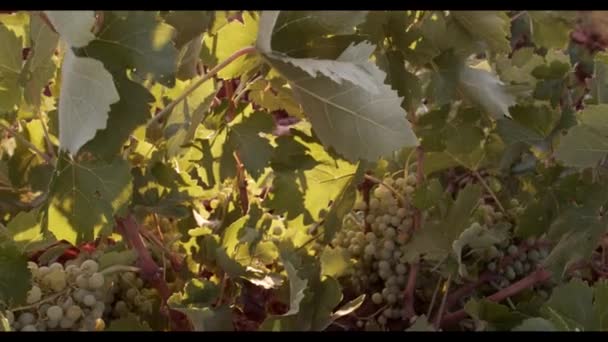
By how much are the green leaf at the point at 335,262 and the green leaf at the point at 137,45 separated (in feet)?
0.76

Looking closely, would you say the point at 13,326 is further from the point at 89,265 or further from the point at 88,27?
the point at 88,27

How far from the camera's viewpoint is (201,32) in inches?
26.7

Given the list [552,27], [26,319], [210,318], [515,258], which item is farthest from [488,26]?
[26,319]

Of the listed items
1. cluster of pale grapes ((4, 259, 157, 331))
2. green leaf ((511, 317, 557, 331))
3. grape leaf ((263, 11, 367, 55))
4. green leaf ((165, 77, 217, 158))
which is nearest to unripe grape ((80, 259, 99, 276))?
cluster of pale grapes ((4, 259, 157, 331))

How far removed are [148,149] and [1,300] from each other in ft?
0.77

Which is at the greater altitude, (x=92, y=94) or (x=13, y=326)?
(x=92, y=94)

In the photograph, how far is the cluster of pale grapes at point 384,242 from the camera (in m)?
0.77

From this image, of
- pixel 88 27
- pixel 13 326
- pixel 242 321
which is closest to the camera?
pixel 88 27

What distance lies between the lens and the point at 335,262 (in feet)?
2.53

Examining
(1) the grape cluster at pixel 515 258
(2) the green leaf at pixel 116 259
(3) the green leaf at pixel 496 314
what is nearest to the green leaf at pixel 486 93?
(1) the grape cluster at pixel 515 258

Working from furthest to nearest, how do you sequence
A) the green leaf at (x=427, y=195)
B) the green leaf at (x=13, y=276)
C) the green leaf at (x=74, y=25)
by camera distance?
1. the green leaf at (x=427, y=195)
2. the green leaf at (x=13, y=276)
3. the green leaf at (x=74, y=25)

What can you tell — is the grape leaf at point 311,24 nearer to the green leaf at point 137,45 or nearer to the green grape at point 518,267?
the green leaf at point 137,45

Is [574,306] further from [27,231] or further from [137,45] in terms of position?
[27,231]

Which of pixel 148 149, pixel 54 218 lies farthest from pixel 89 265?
pixel 148 149
